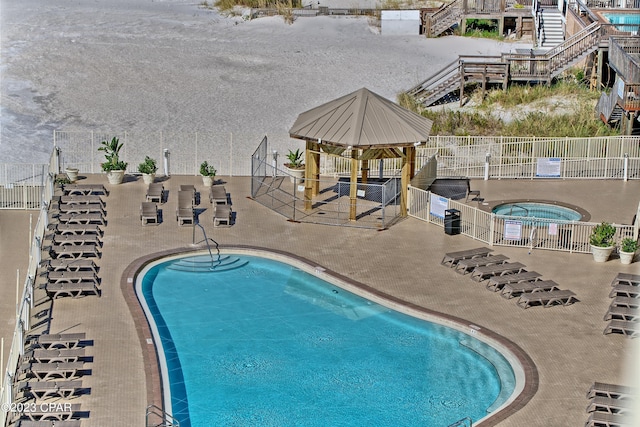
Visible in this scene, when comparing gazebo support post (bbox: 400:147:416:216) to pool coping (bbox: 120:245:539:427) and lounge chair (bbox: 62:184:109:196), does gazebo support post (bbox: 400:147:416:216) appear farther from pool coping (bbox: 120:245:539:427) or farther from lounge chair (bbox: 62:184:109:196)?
lounge chair (bbox: 62:184:109:196)

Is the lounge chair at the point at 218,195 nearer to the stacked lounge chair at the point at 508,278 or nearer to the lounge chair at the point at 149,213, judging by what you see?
the lounge chair at the point at 149,213

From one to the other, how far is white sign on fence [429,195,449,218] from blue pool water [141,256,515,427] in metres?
6.04

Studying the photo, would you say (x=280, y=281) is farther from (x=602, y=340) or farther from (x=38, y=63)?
(x=38, y=63)

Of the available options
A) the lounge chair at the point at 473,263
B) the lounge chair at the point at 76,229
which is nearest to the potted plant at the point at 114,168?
the lounge chair at the point at 76,229

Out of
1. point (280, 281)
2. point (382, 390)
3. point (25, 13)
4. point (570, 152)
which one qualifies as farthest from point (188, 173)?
point (25, 13)

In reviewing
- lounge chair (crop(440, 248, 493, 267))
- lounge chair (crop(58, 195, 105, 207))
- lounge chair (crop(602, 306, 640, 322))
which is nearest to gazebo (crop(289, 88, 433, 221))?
lounge chair (crop(440, 248, 493, 267))

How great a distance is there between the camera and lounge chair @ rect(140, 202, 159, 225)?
1491 inches

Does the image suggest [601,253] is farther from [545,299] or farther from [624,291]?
[545,299]

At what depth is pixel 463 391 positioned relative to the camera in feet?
89.8

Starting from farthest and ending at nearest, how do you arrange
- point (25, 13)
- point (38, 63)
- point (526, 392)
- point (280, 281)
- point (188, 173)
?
point (25, 13), point (38, 63), point (188, 173), point (280, 281), point (526, 392)

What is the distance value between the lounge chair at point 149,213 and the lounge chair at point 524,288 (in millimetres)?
12076

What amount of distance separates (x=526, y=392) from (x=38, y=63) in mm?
38022

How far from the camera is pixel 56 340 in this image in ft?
91.7

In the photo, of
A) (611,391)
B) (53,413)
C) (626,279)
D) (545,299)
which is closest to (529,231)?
(626,279)
